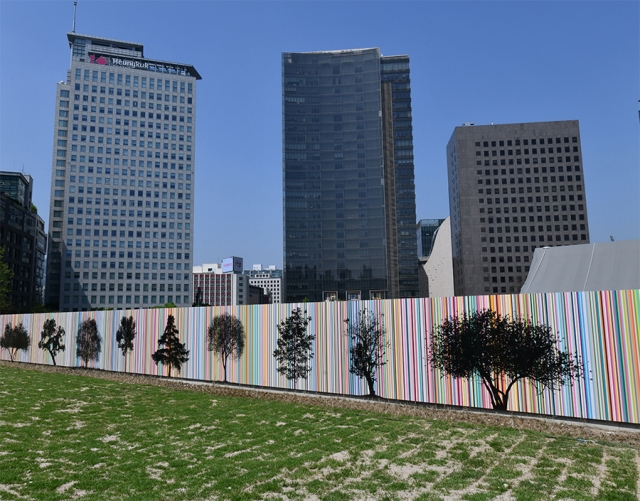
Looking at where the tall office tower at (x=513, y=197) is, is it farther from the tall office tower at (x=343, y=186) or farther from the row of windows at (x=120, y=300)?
the row of windows at (x=120, y=300)

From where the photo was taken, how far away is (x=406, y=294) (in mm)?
160500

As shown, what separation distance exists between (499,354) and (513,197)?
531 ft

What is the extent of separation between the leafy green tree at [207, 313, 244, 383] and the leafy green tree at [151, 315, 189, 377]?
2789 mm

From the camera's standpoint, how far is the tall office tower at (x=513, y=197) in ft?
536

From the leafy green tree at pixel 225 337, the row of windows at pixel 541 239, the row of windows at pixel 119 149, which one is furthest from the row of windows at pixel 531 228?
the leafy green tree at pixel 225 337

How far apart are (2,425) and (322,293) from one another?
141 meters

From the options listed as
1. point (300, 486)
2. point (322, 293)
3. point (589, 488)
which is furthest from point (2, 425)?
point (322, 293)

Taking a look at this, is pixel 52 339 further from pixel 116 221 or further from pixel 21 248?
pixel 116 221

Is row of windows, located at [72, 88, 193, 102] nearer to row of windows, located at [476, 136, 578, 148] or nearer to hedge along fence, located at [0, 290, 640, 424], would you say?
row of windows, located at [476, 136, 578, 148]

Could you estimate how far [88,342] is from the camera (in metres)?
37.1

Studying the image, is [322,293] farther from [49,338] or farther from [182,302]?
[49,338]

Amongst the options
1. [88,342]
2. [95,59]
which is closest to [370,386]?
[88,342]

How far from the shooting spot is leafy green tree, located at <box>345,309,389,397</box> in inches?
845

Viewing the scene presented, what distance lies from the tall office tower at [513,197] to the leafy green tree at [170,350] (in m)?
144
